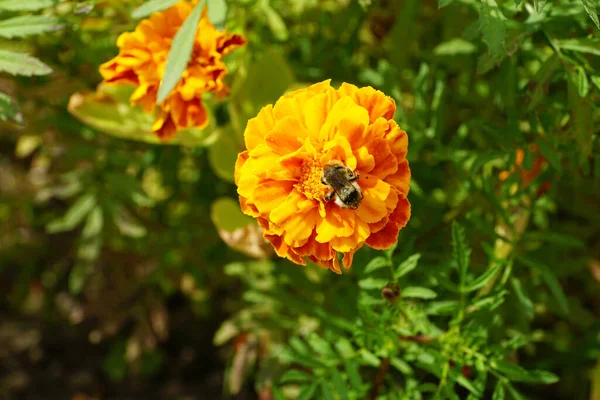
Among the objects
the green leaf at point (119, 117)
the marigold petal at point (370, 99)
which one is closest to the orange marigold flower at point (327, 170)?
the marigold petal at point (370, 99)

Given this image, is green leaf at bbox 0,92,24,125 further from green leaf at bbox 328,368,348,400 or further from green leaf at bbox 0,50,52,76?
green leaf at bbox 328,368,348,400

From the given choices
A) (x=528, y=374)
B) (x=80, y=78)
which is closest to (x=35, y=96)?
(x=80, y=78)

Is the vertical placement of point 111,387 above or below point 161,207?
below

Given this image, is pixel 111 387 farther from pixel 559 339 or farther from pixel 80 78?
pixel 559 339

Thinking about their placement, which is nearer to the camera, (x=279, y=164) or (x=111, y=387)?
(x=279, y=164)

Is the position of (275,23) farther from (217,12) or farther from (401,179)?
(401,179)

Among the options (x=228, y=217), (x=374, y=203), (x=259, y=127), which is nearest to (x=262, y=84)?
(x=228, y=217)

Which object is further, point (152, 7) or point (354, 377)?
point (354, 377)
